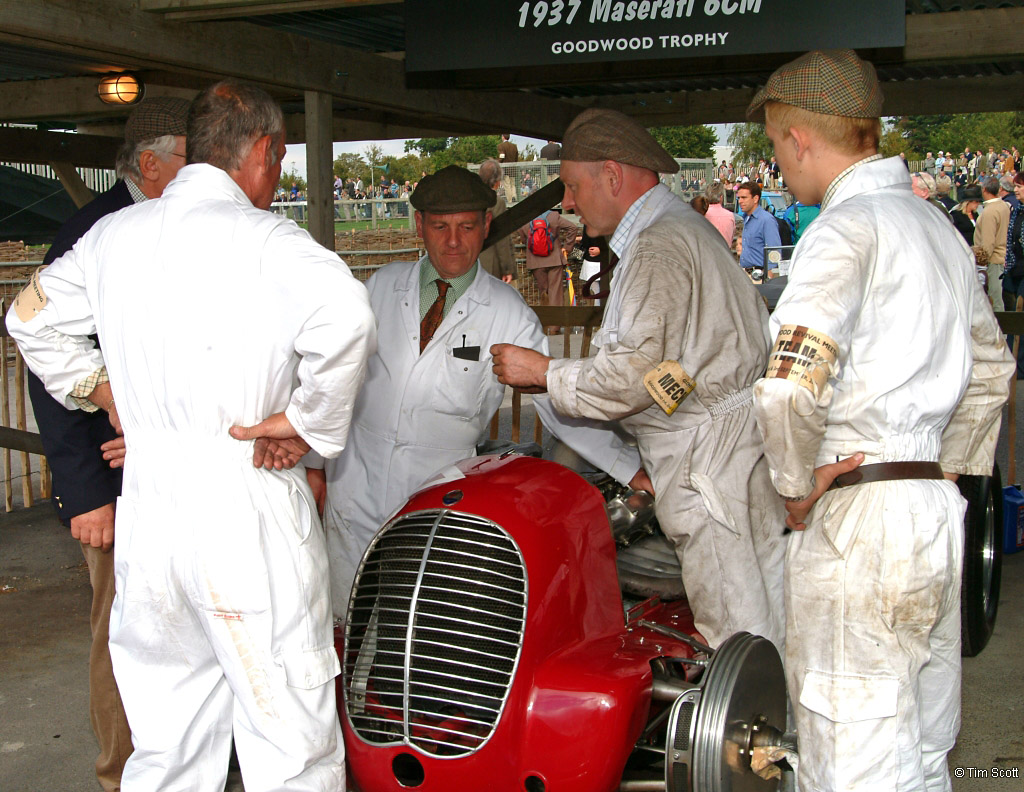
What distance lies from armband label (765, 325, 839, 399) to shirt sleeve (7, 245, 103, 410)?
174cm

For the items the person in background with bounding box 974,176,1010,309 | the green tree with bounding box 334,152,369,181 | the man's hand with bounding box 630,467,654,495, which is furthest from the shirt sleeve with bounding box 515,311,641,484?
the green tree with bounding box 334,152,369,181

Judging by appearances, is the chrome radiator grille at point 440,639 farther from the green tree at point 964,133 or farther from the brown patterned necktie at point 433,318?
the green tree at point 964,133

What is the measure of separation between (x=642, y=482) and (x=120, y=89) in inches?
165

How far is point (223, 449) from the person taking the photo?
2414mm

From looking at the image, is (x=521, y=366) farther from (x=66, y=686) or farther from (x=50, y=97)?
(x=50, y=97)

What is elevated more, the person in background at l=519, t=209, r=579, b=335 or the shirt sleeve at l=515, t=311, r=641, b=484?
the person in background at l=519, t=209, r=579, b=335

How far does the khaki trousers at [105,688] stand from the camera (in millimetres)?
3113

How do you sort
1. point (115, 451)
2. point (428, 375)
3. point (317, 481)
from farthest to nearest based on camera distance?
point (428, 375), point (317, 481), point (115, 451)

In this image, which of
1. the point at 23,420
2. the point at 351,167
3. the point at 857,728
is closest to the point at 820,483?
the point at 857,728

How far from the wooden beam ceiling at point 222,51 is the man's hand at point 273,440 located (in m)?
2.00

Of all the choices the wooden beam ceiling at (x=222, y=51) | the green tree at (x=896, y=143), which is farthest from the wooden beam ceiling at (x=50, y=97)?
the green tree at (x=896, y=143)

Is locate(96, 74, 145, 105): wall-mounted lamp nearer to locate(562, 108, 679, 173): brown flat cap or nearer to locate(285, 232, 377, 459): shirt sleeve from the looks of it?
locate(562, 108, 679, 173): brown flat cap

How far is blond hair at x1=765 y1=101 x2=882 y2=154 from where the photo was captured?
7.75 feet

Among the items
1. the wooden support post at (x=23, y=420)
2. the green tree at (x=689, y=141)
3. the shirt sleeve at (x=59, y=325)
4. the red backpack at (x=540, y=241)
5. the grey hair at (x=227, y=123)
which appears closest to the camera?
the grey hair at (x=227, y=123)
